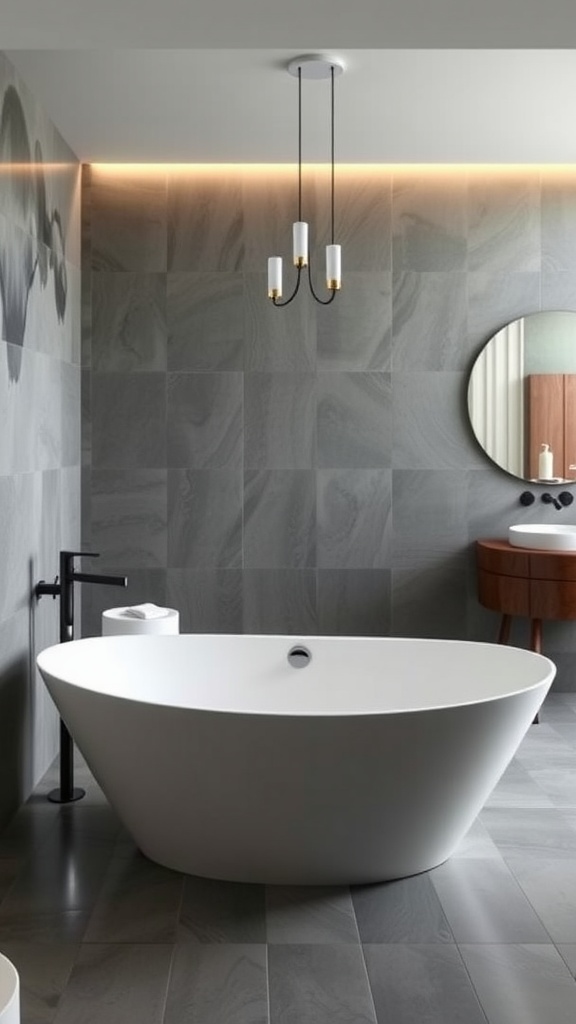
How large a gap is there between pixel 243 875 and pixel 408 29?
2223 mm

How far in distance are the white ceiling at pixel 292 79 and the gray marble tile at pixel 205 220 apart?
0.58 ft

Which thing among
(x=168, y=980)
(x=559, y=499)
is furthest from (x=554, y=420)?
(x=168, y=980)

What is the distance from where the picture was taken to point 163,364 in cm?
538

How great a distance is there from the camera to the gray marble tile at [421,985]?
259 centimetres

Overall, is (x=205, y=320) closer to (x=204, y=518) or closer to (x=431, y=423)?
(x=204, y=518)

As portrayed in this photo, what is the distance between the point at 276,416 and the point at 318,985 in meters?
3.08

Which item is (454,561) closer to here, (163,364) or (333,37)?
(163,364)

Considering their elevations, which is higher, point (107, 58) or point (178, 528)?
point (107, 58)

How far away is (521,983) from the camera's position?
2734 millimetres

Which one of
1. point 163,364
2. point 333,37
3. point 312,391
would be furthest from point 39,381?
point 333,37

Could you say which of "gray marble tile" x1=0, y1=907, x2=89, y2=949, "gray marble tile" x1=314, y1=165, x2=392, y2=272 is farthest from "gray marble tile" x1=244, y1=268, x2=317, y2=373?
"gray marble tile" x1=0, y1=907, x2=89, y2=949

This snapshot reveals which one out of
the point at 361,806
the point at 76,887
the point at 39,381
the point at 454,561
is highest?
the point at 39,381

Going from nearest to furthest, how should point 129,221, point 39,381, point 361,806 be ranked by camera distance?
1. point 361,806
2. point 39,381
3. point 129,221

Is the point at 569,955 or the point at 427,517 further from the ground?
the point at 427,517
